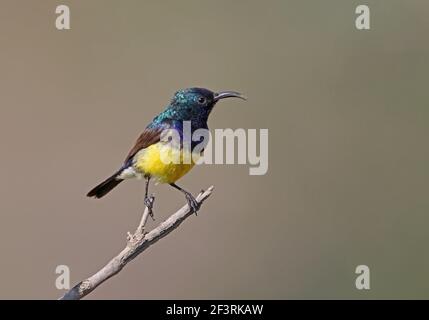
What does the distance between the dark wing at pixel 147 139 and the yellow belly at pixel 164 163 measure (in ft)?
0.13

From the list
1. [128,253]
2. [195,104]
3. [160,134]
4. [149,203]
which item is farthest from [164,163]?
[128,253]

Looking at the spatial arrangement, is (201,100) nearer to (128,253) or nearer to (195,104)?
(195,104)

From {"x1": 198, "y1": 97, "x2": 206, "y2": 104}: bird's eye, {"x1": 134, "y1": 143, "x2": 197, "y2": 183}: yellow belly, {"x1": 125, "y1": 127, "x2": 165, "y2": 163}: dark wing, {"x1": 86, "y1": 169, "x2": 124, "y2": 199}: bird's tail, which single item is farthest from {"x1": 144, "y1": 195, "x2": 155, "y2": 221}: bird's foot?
{"x1": 198, "y1": 97, "x2": 206, "y2": 104}: bird's eye

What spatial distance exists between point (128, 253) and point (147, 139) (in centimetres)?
138

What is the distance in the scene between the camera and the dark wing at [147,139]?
5.23 m

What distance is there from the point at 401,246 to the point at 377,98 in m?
2.54

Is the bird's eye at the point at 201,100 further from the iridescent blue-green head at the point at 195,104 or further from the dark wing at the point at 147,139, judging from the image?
the dark wing at the point at 147,139

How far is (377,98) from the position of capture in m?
11.6

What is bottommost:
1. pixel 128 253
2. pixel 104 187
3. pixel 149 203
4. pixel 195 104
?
pixel 128 253

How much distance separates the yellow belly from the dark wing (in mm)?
40

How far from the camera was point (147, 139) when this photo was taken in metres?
5.26

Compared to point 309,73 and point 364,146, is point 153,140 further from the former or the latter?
point 309,73

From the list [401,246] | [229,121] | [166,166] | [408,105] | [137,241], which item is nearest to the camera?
[137,241]

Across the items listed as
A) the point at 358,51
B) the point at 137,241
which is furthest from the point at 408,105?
the point at 137,241
